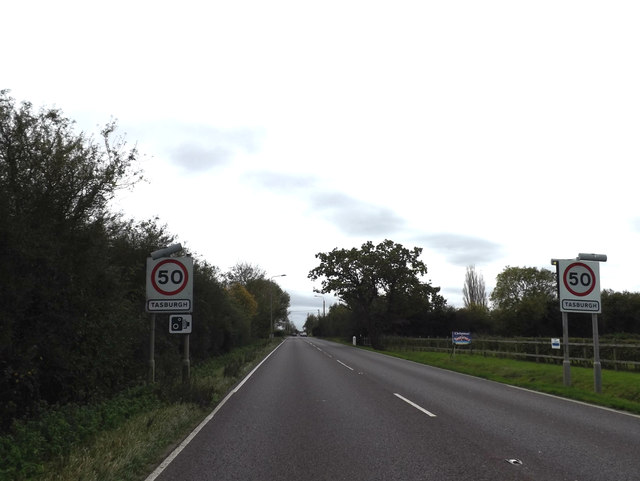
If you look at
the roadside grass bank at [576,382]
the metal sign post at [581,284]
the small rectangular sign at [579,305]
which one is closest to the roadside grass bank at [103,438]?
the roadside grass bank at [576,382]

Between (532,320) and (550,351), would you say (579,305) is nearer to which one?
(550,351)

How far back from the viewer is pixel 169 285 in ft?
41.5

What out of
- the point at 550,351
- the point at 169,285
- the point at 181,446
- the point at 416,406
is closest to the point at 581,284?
the point at 416,406

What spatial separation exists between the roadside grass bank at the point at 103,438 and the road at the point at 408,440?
407 millimetres

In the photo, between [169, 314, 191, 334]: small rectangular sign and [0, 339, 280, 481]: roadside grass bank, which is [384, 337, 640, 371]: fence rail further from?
[0, 339, 280, 481]: roadside grass bank

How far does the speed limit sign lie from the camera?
52.1 feet

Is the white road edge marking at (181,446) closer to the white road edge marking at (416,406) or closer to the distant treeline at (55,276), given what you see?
the distant treeline at (55,276)

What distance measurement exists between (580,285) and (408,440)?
1037 cm

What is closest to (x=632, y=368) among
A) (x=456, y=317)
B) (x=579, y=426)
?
(x=579, y=426)

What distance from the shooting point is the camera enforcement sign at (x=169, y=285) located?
12523 mm

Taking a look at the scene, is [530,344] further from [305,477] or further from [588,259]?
[305,477]

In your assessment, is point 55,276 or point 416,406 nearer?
point 55,276

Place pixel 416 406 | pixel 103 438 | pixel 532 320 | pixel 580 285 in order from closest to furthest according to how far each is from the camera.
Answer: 1. pixel 103 438
2. pixel 416 406
3. pixel 580 285
4. pixel 532 320

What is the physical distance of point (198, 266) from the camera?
25312 millimetres
